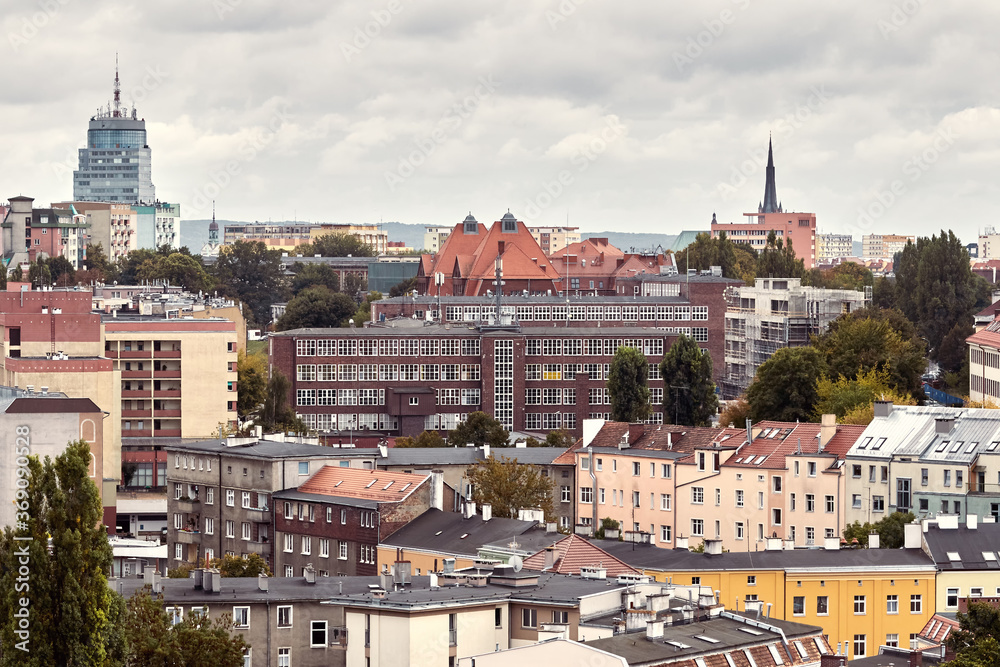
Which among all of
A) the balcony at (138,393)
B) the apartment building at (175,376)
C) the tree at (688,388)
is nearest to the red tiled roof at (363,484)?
the apartment building at (175,376)

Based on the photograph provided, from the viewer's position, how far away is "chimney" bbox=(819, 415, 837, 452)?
9175 centimetres

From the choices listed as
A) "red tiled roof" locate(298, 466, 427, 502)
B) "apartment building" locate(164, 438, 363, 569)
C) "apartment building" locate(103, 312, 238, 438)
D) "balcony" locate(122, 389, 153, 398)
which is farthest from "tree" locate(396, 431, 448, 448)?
"red tiled roof" locate(298, 466, 427, 502)

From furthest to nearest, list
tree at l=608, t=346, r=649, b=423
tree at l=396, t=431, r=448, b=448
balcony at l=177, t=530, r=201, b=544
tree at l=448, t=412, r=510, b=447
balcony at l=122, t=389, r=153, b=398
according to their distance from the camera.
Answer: tree at l=608, t=346, r=649, b=423, balcony at l=122, t=389, r=153, b=398, tree at l=448, t=412, r=510, b=447, tree at l=396, t=431, r=448, b=448, balcony at l=177, t=530, r=201, b=544

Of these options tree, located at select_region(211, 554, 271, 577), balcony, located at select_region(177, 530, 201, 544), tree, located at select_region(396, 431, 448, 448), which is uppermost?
tree, located at select_region(396, 431, 448, 448)

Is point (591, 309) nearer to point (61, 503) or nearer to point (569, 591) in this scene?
point (569, 591)

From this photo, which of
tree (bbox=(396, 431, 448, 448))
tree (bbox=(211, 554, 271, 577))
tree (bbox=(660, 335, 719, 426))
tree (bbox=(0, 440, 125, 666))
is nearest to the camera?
tree (bbox=(0, 440, 125, 666))

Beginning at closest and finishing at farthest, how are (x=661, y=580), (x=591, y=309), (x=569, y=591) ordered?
(x=569, y=591)
(x=661, y=580)
(x=591, y=309)

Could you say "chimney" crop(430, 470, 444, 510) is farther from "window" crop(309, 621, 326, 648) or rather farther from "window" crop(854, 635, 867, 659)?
"window" crop(309, 621, 326, 648)

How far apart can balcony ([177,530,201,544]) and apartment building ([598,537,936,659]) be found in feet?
90.8

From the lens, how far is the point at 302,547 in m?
84.8

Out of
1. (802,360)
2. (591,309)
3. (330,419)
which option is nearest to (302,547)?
(802,360)

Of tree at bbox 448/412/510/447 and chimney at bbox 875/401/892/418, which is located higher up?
chimney at bbox 875/401/892/418

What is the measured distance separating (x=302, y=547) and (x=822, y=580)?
78.5 ft

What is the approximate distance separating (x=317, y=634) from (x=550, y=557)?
11.0 m
